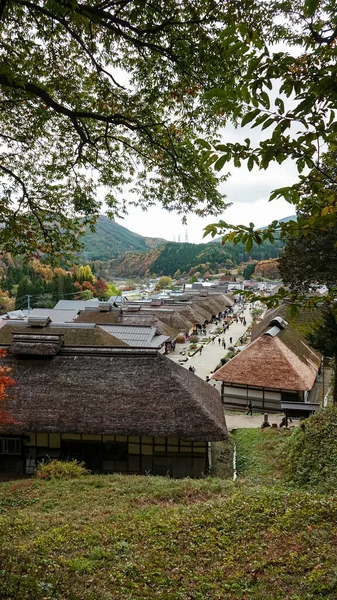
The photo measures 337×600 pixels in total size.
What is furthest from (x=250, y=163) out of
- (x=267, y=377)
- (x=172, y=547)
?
(x=267, y=377)

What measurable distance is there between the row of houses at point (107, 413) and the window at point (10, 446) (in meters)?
0.04

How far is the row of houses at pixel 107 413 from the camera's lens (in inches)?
594

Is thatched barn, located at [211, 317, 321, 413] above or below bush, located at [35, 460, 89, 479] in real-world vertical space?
above

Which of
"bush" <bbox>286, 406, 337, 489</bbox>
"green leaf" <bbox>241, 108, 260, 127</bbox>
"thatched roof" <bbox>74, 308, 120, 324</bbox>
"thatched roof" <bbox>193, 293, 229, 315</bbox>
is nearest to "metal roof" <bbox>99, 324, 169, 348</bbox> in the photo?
"thatched roof" <bbox>74, 308, 120, 324</bbox>

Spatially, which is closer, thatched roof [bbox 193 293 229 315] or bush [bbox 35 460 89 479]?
bush [bbox 35 460 89 479]

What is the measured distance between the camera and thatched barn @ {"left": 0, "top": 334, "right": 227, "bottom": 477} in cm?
1502

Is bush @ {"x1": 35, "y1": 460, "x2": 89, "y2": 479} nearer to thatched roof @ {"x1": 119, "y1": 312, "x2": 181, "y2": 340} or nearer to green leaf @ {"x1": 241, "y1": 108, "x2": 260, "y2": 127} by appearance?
green leaf @ {"x1": 241, "y1": 108, "x2": 260, "y2": 127}

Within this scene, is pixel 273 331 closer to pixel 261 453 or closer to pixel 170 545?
pixel 261 453

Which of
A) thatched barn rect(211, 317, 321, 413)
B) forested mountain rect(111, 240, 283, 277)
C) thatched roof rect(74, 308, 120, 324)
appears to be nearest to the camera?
thatched barn rect(211, 317, 321, 413)

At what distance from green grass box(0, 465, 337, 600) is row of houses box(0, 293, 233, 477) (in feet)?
13.9

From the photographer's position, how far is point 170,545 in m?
7.14

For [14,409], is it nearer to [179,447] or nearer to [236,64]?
[179,447]

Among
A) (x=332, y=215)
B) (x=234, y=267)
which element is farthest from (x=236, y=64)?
(x=234, y=267)

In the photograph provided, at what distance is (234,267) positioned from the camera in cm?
17475
